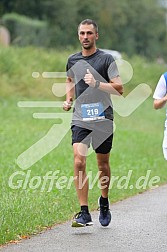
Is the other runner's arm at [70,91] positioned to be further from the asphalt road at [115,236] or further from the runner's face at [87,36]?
the asphalt road at [115,236]

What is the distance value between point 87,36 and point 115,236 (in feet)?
7.19

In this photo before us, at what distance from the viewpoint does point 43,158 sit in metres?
15.7

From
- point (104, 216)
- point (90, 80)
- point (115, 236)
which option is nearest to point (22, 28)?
point (104, 216)

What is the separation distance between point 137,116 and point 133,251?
22.6 metres

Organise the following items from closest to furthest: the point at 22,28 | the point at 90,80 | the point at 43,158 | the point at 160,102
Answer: the point at 90,80 → the point at 160,102 → the point at 43,158 → the point at 22,28

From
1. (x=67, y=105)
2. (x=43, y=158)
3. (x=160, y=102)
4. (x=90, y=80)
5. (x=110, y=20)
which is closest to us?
(x=90, y=80)

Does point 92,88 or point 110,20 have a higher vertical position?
point 92,88

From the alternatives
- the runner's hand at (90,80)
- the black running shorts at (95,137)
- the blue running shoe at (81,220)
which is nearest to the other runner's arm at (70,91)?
the black running shorts at (95,137)

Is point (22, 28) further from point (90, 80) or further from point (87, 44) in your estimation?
point (90, 80)

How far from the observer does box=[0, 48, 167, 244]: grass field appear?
977 cm

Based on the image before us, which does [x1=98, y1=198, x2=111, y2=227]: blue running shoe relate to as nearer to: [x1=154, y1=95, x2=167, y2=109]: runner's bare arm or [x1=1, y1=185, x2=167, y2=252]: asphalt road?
[x1=1, y1=185, x2=167, y2=252]: asphalt road

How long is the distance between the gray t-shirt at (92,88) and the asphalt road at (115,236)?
121cm

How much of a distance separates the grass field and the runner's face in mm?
2070

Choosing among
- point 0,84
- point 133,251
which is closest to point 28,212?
point 133,251
